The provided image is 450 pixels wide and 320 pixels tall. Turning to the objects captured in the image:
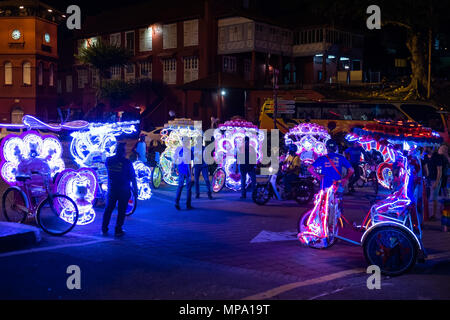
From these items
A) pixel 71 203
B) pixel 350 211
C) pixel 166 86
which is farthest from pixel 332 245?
pixel 166 86

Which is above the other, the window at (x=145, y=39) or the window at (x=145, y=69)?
the window at (x=145, y=39)

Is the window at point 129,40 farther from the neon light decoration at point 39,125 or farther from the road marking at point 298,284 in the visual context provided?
the road marking at point 298,284

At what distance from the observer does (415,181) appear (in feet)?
26.3

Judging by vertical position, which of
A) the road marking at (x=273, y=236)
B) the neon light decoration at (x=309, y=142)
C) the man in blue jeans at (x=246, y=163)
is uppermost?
the neon light decoration at (x=309, y=142)

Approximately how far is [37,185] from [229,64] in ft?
111

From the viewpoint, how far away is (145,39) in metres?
46.9

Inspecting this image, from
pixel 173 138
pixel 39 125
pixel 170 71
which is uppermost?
pixel 170 71

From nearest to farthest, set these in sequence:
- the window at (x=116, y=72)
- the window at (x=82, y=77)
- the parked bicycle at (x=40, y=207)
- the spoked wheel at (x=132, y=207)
Result: the parked bicycle at (x=40, y=207)
the spoked wheel at (x=132, y=207)
the window at (x=116, y=72)
the window at (x=82, y=77)

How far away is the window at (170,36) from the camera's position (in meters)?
44.1

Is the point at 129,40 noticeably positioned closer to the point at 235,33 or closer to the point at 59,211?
the point at 235,33

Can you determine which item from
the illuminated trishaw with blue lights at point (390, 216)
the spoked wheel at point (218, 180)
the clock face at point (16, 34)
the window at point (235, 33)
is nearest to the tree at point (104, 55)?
the clock face at point (16, 34)

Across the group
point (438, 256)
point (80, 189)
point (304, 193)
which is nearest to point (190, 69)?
point (304, 193)
